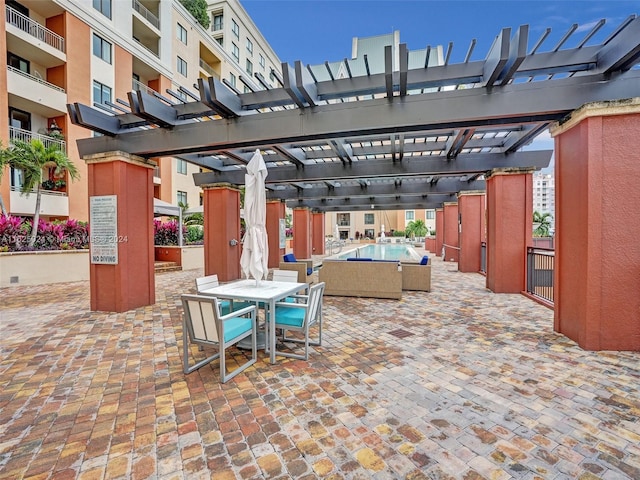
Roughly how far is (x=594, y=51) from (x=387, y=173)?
449cm

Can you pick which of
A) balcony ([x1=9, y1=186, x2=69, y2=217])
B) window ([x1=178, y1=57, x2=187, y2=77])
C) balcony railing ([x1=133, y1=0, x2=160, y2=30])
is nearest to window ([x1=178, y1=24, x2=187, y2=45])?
window ([x1=178, y1=57, x2=187, y2=77])

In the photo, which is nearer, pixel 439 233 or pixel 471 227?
pixel 471 227

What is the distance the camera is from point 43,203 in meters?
12.4

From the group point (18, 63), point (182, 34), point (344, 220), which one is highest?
point (182, 34)

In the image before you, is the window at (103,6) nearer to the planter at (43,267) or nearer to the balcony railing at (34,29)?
the balcony railing at (34,29)

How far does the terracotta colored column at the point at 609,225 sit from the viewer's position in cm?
395

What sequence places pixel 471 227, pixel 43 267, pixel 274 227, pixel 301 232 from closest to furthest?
pixel 43 267, pixel 471 227, pixel 274 227, pixel 301 232

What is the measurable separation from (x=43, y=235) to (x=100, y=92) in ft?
28.9

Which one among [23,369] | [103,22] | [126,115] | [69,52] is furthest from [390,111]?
[103,22]

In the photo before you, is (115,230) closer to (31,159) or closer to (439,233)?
(31,159)

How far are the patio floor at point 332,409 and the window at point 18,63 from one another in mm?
13945

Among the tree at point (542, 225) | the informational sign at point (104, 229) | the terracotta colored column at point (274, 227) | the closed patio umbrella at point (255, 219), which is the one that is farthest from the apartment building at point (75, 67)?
the tree at point (542, 225)

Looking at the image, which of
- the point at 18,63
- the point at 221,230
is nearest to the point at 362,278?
the point at 221,230

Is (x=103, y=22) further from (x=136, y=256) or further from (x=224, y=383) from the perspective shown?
(x=224, y=383)
